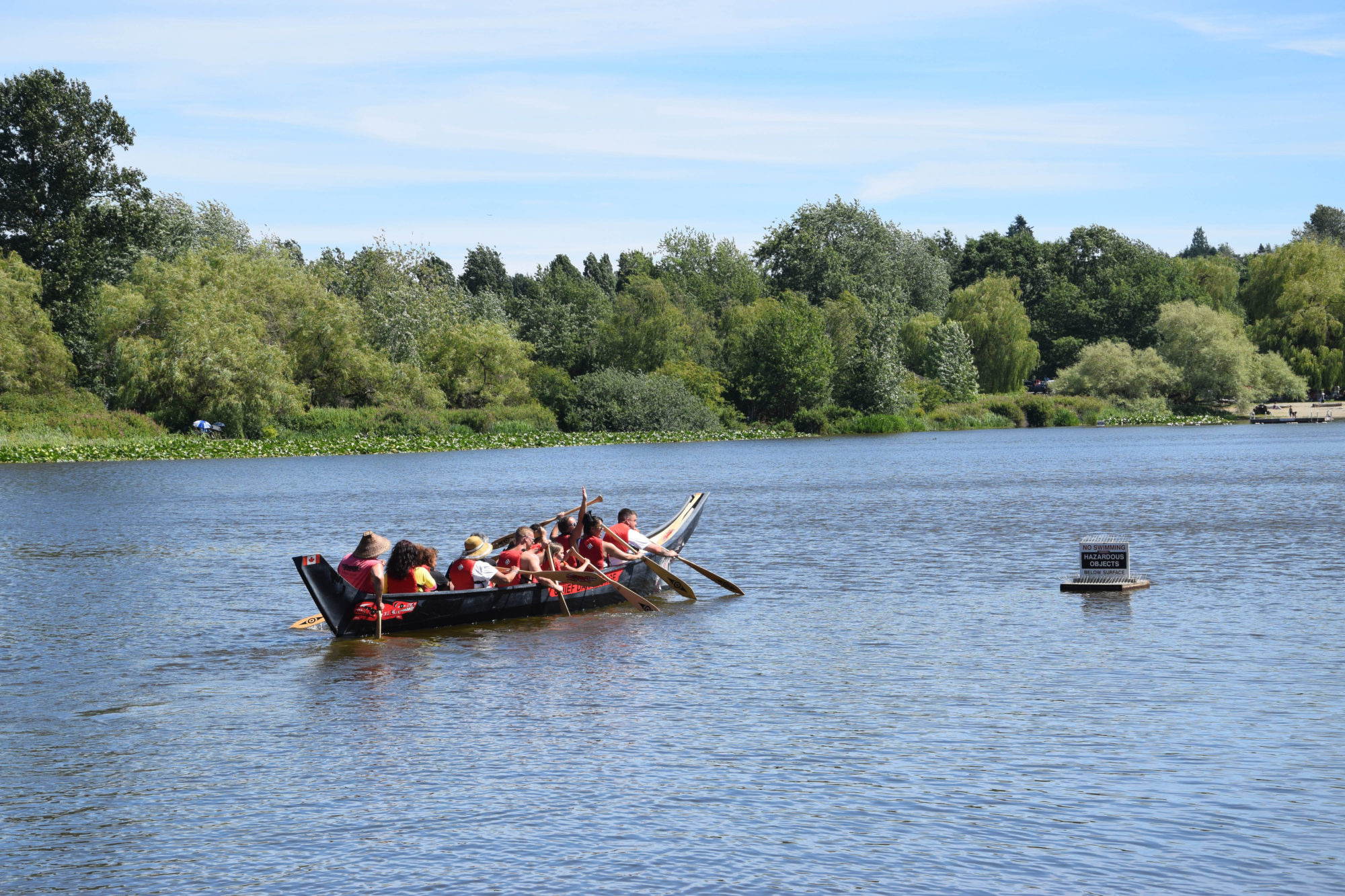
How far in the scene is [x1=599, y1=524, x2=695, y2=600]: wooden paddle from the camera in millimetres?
21719

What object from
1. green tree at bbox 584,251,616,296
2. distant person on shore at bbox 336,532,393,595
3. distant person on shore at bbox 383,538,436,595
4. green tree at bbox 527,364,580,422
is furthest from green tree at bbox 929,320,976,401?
distant person on shore at bbox 336,532,393,595

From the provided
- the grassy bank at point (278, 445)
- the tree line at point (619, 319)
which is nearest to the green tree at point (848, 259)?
the tree line at point (619, 319)

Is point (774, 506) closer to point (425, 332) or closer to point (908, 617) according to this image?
point (908, 617)

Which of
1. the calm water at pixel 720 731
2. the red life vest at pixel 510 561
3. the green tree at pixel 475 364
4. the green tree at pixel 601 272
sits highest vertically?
the green tree at pixel 601 272

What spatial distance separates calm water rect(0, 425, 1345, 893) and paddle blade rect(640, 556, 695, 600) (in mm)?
307

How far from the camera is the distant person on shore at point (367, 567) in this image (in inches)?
702

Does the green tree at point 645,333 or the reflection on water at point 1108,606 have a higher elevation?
the green tree at point 645,333

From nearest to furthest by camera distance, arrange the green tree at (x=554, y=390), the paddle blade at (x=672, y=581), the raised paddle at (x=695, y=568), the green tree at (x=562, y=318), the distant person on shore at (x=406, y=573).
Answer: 1. the distant person on shore at (x=406, y=573)
2. the paddle blade at (x=672, y=581)
3. the raised paddle at (x=695, y=568)
4. the green tree at (x=554, y=390)
5. the green tree at (x=562, y=318)

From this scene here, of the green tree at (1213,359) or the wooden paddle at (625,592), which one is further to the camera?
the green tree at (1213,359)

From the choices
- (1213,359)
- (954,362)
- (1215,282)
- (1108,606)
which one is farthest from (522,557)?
(1215,282)

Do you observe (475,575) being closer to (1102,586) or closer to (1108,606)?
(1108,606)

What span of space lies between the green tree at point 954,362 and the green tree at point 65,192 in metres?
55.3

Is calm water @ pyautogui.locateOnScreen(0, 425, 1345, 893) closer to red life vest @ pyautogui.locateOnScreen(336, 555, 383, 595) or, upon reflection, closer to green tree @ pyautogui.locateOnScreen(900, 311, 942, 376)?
red life vest @ pyautogui.locateOnScreen(336, 555, 383, 595)

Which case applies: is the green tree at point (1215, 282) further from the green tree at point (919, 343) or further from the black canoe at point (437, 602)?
the black canoe at point (437, 602)
